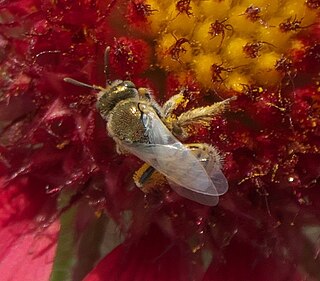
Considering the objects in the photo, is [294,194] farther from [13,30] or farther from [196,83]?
[13,30]

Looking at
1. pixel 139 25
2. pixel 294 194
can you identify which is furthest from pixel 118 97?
pixel 294 194

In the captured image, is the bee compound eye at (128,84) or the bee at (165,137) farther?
the bee compound eye at (128,84)

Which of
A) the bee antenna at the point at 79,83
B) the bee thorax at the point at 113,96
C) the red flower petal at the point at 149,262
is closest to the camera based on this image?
the bee thorax at the point at 113,96

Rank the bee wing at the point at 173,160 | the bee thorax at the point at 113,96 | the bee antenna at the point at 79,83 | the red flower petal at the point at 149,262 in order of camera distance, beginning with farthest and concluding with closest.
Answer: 1. the red flower petal at the point at 149,262
2. the bee antenna at the point at 79,83
3. the bee thorax at the point at 113,96
4. the bee wing at the point at 173,160

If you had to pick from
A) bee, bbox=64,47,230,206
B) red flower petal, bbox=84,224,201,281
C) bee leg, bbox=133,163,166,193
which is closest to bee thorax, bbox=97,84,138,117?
bee, bbox=64,47,230,206

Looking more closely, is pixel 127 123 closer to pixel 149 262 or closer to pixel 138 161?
pixel 138 161

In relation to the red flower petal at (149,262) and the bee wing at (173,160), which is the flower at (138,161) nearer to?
the red flower petal at (149,262)

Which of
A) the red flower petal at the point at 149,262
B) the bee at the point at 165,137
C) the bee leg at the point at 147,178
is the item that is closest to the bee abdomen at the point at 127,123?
the bee at the point at 165,137
